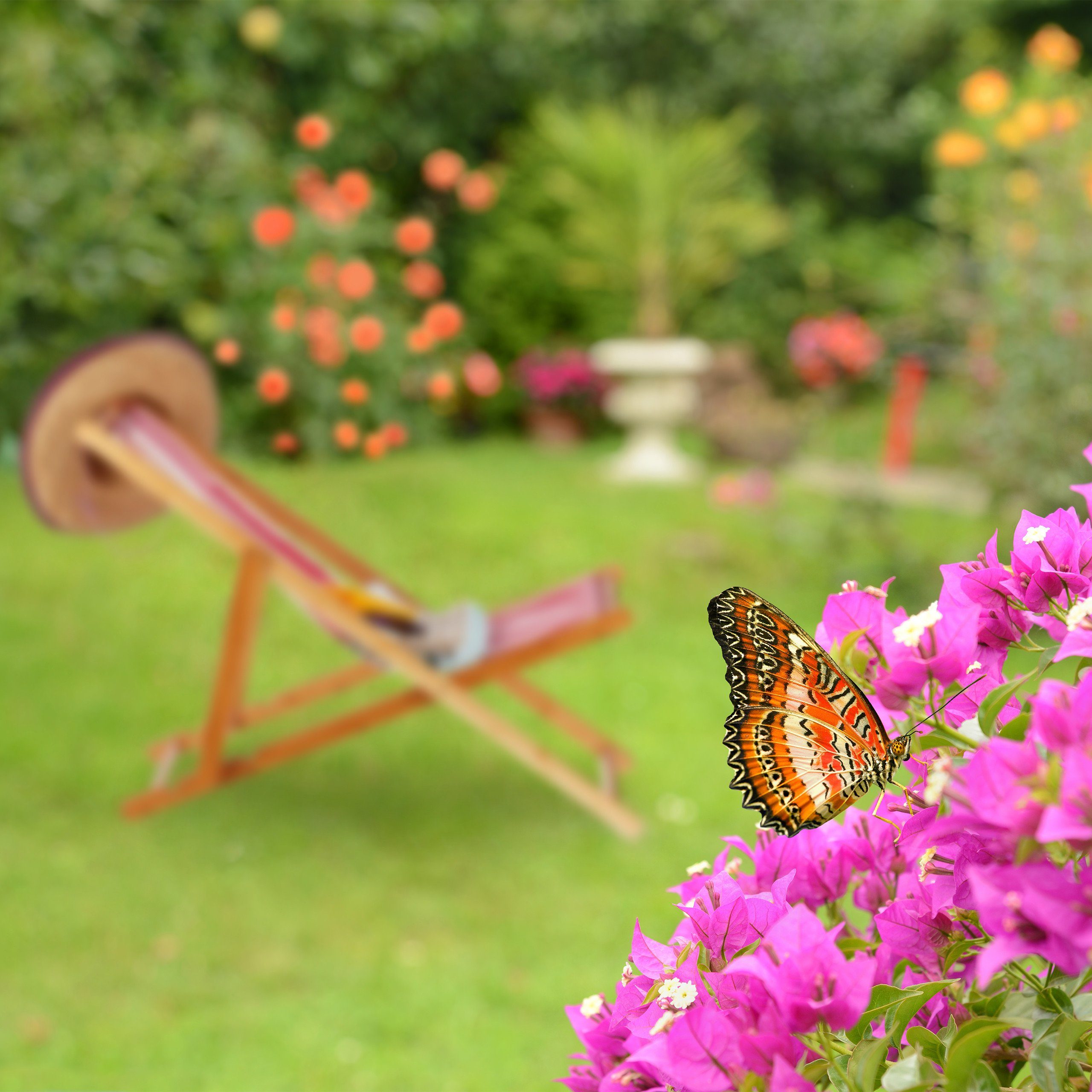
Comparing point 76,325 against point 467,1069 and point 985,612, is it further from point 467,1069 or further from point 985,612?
point 985,612

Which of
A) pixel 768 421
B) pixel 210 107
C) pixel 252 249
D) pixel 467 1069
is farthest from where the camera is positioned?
pixel 768 421

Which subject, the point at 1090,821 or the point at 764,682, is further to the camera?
the point at 764,682

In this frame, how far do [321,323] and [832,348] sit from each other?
287 centimetres

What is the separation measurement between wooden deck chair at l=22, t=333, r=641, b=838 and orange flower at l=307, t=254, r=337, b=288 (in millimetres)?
2995

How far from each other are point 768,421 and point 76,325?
15.1ft

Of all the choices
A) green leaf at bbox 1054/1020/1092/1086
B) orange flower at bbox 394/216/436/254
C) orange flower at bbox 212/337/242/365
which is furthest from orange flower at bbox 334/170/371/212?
green leaf at bbox 1054/1020/1092/1086

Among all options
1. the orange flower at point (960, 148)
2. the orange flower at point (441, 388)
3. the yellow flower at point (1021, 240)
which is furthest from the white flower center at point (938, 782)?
the orange flower at point (960, 148)

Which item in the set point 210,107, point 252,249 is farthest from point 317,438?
point 210,107

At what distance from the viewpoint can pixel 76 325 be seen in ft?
17.7

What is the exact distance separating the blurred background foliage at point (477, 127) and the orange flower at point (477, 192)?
6.8 inches

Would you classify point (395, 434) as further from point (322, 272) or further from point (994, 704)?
point (994, 704)

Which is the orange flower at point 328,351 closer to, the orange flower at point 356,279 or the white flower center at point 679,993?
the orange flower at point 356,279

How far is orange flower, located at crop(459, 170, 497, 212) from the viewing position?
708cm

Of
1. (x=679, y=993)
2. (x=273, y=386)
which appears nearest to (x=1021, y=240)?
(x=273, y=386)
